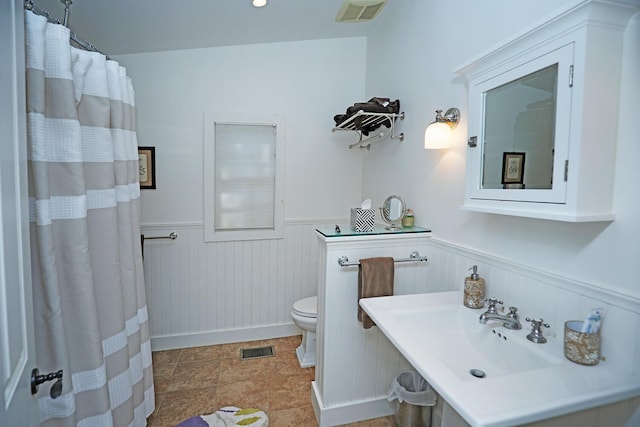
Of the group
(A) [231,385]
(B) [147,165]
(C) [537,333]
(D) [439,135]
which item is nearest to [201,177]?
(B) [147,165]

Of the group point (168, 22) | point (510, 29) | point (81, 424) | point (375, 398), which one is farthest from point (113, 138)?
point (375, 398)

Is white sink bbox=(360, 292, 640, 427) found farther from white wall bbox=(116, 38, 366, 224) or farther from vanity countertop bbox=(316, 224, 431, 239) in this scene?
white wall bbox=(116, 38, 366, 224)

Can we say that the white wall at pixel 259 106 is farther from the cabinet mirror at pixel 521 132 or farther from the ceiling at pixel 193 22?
the cabinet mirror at pixel 521 132

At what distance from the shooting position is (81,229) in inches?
50.8

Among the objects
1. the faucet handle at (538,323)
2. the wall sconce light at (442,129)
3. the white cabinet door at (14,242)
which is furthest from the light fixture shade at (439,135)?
the white cabinet door at (14,242)

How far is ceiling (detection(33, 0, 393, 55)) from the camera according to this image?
184 cm

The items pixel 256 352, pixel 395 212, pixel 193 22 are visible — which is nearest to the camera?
pixel 395 212

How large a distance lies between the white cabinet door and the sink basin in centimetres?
109

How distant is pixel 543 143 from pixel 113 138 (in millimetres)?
1886

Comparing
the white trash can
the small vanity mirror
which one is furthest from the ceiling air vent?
the white trash can

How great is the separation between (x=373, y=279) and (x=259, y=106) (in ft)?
6.08

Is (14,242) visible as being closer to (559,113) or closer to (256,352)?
(559,113)

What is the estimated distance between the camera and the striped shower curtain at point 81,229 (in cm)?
116

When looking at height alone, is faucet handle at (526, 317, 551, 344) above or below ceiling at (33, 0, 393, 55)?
below
